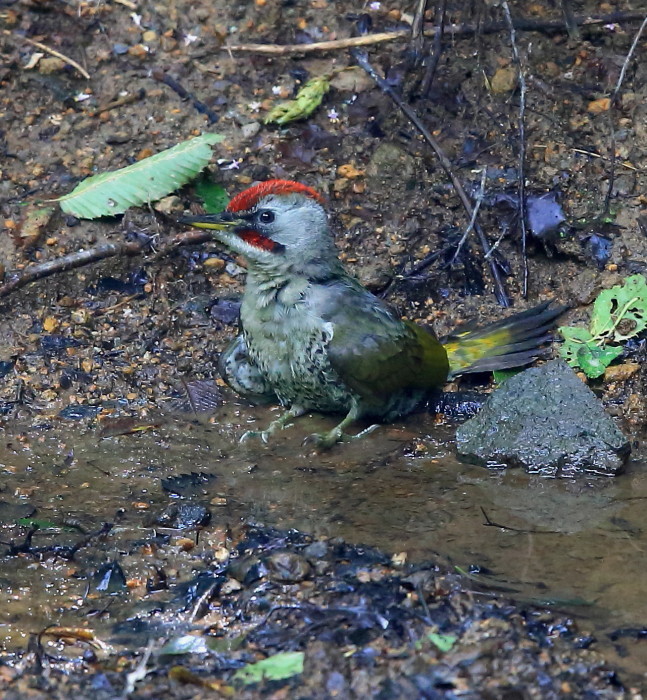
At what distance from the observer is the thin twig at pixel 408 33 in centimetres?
705

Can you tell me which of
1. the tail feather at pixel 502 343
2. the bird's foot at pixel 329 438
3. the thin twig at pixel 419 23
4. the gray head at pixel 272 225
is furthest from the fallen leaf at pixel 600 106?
the bird's foot at pixel 329 438

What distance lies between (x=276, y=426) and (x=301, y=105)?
8.03 ft

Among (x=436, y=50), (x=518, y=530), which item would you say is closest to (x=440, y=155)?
(x=436, y=50)

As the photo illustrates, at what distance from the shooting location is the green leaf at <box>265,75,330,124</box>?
6.96 m

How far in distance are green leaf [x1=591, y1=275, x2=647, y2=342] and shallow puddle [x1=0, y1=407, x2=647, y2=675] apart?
1.00 metres

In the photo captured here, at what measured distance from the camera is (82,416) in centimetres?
554

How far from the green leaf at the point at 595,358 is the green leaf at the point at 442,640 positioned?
8.15ft

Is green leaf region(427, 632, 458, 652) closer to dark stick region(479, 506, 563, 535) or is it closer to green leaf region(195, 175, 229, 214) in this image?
dark stick region(479, 506, 563, 535)

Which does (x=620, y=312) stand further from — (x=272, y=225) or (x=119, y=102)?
(x=119, y=102)

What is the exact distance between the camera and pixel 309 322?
5.30 m

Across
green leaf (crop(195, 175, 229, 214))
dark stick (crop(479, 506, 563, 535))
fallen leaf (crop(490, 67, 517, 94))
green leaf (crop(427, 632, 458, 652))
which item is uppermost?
fallen leaf (crop(490, 67, 517, 94))

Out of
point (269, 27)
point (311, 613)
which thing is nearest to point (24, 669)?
point (311, 613)

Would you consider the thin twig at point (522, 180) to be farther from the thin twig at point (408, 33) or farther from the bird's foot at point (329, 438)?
the bird's foot at point (329, 438)

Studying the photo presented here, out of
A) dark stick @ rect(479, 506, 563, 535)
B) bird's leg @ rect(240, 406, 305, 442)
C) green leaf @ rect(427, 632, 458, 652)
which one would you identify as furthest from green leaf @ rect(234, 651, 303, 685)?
bird's leg @ rect(240, 406, 305, 442)
